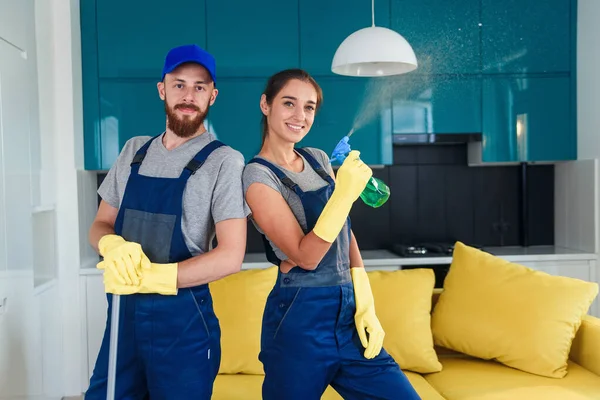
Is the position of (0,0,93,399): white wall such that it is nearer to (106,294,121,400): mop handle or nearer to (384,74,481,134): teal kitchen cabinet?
(106,294,121,400): mop handle

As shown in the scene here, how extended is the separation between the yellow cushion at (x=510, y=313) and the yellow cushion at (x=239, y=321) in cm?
78

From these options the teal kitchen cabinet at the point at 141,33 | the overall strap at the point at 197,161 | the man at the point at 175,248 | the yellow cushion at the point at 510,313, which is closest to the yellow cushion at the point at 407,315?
the yellow cushion at the point at 510,313

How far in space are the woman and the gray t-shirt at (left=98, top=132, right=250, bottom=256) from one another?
8cm

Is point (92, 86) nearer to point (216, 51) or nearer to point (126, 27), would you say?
point (126, 27)

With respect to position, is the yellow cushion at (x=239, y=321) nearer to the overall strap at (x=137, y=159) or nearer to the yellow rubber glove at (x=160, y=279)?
the overall strap at (x=137, y=159)

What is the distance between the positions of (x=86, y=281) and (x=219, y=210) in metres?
2.25

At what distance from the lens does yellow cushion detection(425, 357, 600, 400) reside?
8.89ft

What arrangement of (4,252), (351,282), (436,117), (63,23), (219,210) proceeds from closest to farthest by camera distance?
(219,210) < (351,282) < (4,252) < (63,23) < (436,117)

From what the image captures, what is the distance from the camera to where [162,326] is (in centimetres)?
185

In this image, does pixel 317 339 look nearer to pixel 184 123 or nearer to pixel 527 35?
pixel 184 123

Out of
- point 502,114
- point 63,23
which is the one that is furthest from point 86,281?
Answer: point 502,114

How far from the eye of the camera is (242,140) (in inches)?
163

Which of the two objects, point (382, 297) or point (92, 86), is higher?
point (92, 86)

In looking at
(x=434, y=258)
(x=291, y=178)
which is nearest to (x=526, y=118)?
(x=434, y=258)
